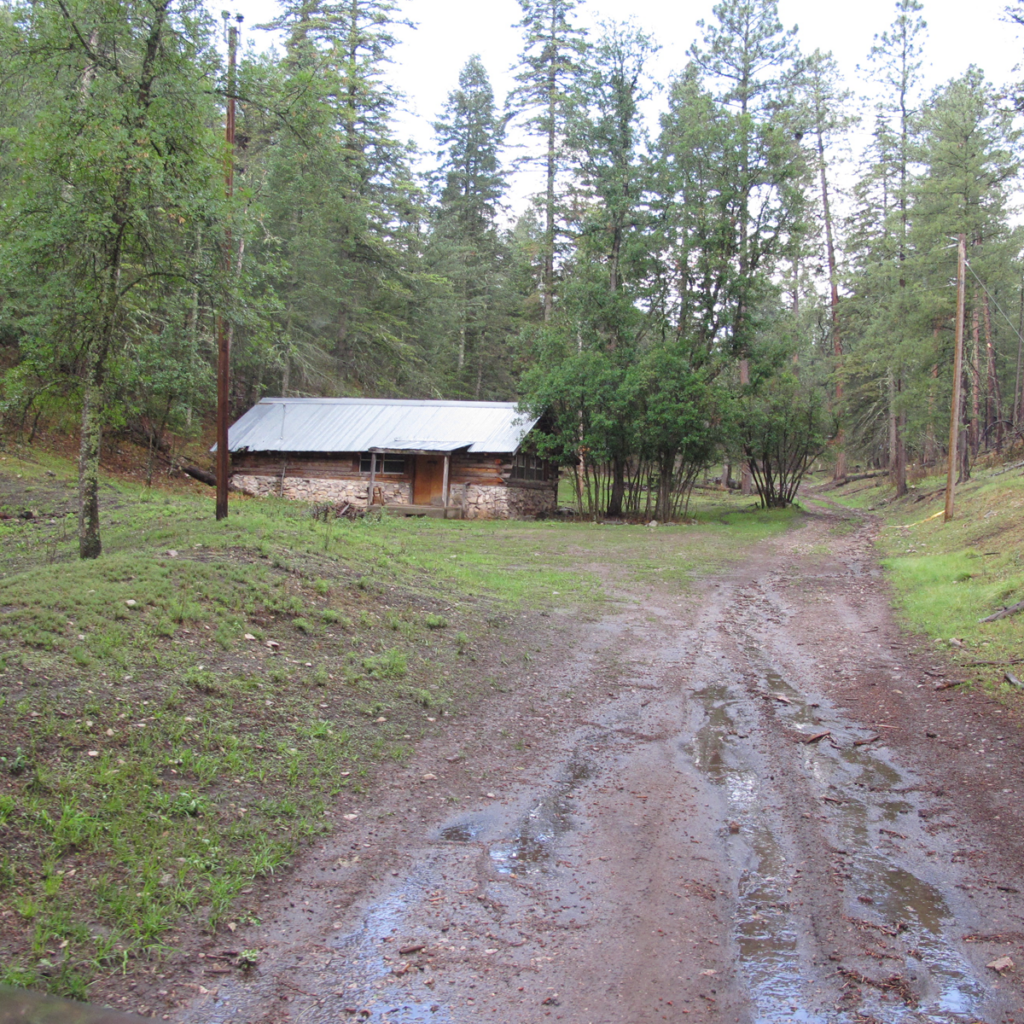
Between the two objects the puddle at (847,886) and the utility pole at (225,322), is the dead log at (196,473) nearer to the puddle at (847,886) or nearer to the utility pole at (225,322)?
the utility pole at (225,322)

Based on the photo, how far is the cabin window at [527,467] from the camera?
28428 millimetres

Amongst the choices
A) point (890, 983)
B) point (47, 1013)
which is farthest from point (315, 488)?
point (47, 1013)

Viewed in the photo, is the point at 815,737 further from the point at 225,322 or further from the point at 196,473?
the point at 196,473

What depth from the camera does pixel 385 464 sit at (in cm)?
2916

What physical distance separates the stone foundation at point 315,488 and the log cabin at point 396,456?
38mm

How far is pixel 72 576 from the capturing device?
736 centimetres

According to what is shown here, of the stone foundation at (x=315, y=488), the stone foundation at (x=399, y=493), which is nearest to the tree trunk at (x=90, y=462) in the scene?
the stone foundation at (x=399, y=493)

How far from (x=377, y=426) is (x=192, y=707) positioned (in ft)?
79.3

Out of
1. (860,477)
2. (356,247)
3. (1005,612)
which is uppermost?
(356,247)

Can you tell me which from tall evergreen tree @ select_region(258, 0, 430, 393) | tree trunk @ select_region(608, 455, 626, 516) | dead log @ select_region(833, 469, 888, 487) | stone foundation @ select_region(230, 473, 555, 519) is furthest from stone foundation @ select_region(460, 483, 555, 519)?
dead log @ select_region(833, 469, 888, 487)

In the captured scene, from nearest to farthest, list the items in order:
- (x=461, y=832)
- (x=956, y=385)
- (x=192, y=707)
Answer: (x=461, y=832)
(x=192, y=707)
(x=956, y=385)

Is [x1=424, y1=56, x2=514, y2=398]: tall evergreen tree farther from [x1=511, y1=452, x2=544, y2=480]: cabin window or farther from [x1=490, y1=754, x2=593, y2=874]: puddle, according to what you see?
[x1=490, y1=754, x2=593, y2=874]: puddle

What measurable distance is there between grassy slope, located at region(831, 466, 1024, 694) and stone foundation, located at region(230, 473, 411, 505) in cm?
1642

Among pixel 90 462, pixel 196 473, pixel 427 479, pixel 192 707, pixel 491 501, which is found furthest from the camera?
pixel 427 479
